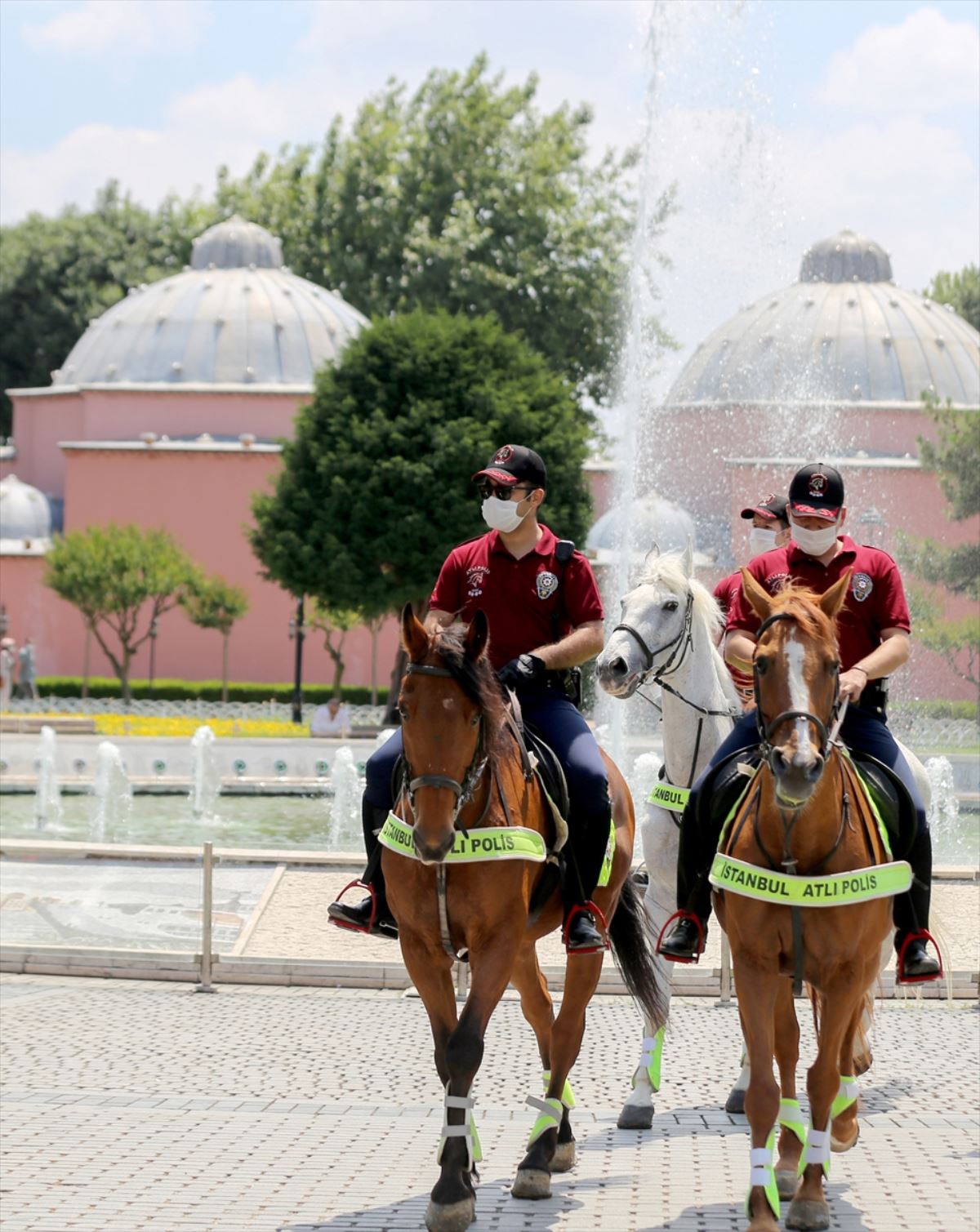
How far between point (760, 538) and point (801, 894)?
4.13 metres

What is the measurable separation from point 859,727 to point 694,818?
0.75 m

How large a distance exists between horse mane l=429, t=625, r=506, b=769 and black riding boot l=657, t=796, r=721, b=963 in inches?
39.1

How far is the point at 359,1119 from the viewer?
29.4ft

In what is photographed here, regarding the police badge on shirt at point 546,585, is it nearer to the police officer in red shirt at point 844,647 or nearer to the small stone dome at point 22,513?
the police officer in red shirt at point 844,647

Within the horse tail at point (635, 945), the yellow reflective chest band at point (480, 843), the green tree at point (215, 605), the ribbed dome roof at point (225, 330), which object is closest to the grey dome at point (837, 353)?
the ribbed dome roof at point (225, 330)

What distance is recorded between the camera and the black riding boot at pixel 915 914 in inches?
287

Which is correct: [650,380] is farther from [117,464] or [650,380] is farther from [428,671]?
[428,671]

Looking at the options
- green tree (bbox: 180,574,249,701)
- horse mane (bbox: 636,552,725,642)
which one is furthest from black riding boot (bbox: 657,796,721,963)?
green tree (bbox: 180,574,249,701)

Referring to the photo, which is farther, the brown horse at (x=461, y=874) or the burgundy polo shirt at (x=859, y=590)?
the burgundy polo shirt at (x=859, y=590)

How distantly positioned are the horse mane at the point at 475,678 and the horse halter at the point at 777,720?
3.03 feet

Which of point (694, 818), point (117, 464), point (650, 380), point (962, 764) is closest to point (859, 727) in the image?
point (694, 818)

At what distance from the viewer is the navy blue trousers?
7586 mm

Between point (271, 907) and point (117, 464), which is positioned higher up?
point (117, 464)

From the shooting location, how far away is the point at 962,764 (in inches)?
1275
